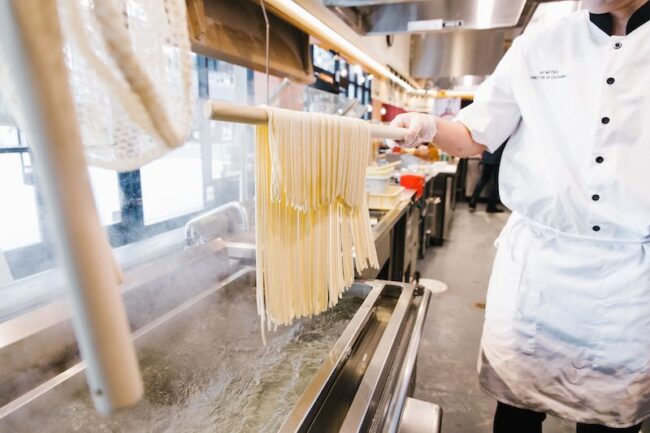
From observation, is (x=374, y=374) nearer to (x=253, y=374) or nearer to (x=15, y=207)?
(x=253, y=374)

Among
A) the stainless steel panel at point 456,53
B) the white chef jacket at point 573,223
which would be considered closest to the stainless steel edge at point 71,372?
the white chef jacket at point 573,223

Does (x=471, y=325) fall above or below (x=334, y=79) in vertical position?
below

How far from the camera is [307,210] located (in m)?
1.02

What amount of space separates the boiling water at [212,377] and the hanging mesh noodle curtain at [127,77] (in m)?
0.79

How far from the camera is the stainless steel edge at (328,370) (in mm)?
828

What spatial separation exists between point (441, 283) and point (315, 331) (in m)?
3.12

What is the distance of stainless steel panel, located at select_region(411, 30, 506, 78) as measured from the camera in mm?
5027

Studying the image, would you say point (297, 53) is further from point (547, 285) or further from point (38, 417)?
point (38, 417)

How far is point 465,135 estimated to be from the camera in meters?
1.56

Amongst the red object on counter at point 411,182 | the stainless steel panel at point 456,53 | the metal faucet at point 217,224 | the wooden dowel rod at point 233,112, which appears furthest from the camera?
the stainless steel panel at point 456,53

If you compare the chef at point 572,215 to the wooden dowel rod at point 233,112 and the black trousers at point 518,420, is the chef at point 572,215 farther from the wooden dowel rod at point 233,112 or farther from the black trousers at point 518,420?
the wooden dowel rod at point 233,112

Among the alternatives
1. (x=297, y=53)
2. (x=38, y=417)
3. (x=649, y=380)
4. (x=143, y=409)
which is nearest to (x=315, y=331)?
A: (x=143, y=409)

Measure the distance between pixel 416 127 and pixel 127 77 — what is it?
3.60ft

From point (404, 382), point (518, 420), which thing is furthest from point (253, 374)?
point (518, 420)
